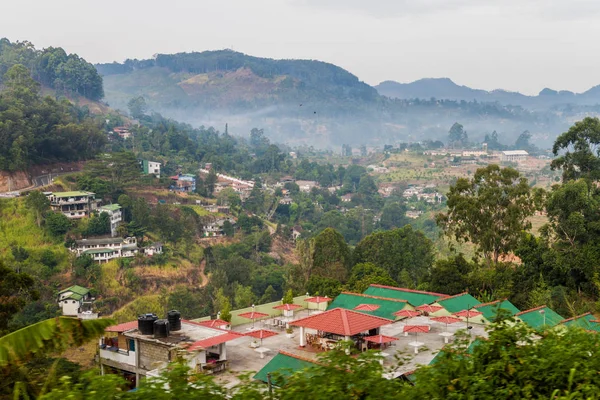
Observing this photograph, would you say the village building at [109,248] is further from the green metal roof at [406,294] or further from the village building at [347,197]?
the village building at [347,197]

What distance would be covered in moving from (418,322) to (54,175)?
2662cm

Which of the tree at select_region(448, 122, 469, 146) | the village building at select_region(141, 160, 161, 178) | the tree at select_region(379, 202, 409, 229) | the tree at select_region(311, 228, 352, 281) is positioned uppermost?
the tree at select_region(448, 122, 469, 146)

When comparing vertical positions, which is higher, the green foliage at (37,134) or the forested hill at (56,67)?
the forested hill at (56,67)

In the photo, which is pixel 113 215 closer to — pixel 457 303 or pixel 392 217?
pixel 457 303

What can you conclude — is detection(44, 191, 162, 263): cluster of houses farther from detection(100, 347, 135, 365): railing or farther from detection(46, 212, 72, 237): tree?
detection(100, 347, 135, 365): railing

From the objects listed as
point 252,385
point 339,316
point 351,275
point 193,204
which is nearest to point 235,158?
point 193,204

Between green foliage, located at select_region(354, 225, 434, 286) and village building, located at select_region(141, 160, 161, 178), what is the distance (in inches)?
883

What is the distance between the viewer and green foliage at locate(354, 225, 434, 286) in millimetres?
22797

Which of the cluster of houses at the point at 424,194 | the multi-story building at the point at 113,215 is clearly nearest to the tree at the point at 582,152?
the multi-story building at the point at 113,215

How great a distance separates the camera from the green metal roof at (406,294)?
15742mm

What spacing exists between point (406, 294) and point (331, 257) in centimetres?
629

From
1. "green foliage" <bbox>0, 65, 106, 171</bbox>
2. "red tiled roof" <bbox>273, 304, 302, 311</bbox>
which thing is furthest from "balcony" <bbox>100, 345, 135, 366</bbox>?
"green foliage" <bbox>0, 65, 106, 171</bbox>

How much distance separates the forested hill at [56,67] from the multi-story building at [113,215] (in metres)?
37.9

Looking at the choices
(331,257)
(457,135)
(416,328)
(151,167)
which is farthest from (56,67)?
(457,135)
